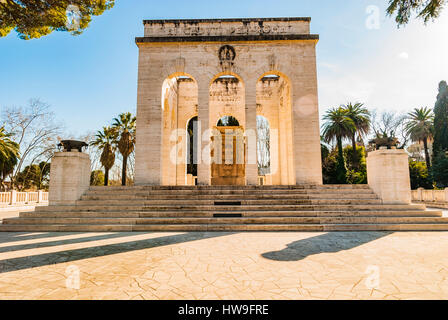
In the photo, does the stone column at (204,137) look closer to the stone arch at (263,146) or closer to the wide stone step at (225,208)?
the wide stone step at (225,208)

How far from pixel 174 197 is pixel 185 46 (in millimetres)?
8755

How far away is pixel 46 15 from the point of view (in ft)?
32.4

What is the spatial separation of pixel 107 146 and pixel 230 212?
22.9 meters

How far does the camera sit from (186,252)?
14.7 ft

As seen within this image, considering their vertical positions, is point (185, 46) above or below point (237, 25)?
below

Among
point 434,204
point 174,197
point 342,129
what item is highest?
point 342,129

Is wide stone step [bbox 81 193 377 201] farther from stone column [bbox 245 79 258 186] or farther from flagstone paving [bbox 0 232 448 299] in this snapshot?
flagstone paving [bbox 0 232 448 299]

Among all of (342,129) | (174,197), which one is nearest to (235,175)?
(174,197)

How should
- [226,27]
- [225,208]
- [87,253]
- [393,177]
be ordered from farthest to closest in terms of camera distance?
[226,27] < [393,177] < [225,208] < [87,253]

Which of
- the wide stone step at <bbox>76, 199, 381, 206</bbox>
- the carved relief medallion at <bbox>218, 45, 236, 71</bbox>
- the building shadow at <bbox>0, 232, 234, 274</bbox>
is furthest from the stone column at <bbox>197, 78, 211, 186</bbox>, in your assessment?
the building shadow at <bbox>0, 232, 234, 274</bbox>

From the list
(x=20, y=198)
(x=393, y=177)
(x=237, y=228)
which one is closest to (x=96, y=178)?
(x=20, y=198)

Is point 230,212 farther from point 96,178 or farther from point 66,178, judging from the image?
point 96,178

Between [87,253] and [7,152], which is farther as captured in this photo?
[7,152]
